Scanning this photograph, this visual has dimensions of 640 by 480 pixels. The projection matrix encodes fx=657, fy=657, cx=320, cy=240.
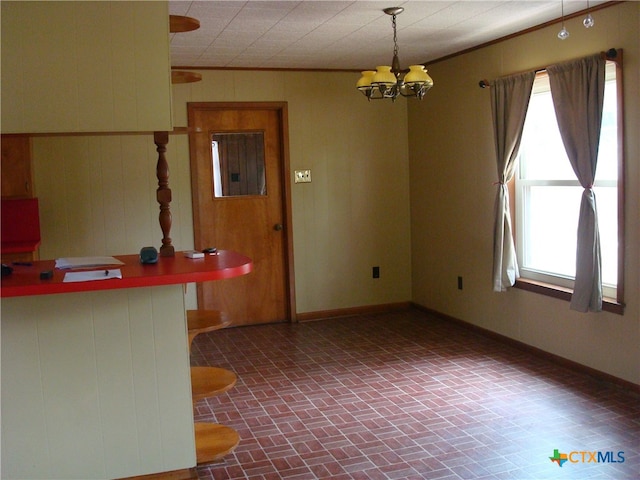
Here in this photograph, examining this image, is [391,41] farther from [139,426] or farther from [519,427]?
[139,426]

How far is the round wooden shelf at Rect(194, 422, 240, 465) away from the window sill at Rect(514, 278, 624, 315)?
2.39m

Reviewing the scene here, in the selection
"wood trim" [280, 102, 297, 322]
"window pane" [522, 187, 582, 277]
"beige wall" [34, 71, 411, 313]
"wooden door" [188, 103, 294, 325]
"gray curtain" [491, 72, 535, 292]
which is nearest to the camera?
"window pane" [522, 187, 582, 277]

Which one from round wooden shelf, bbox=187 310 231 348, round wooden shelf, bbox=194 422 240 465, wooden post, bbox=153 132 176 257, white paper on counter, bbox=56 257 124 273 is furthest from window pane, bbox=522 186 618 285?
white paper on counter, bbox=56 257 124 273

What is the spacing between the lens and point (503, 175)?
490cm

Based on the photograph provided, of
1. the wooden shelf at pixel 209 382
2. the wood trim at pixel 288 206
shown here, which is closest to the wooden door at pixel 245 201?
the wood trim at pixel 288 206

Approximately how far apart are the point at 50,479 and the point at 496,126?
375 centimetres

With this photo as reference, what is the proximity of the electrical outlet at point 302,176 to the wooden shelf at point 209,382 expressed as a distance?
2862 mm

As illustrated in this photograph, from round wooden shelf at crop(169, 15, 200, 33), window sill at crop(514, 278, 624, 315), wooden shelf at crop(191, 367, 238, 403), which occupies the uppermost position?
round wooden shelf at crop(169, 15, 200, 33)

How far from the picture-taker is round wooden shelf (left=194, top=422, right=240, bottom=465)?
3198 mm

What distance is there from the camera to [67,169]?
529cm

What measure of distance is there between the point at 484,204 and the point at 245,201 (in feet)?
6.93

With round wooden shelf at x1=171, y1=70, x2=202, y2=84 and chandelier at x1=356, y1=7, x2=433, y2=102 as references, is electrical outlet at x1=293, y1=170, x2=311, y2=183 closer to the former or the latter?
chandelier at x1=356, y1=7, x2=433, y2=102

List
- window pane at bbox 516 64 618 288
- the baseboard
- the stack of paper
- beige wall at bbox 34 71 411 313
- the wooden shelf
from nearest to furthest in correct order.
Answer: the stack of paper < the wooden shelf < window pane at bbox 516 64 618 288 < beige wall at bbox 34 71 411 313 < the baseboard

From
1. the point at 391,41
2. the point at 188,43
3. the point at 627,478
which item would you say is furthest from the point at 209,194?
the point at 627,478
